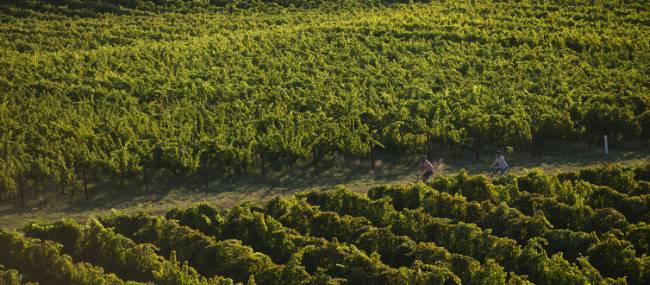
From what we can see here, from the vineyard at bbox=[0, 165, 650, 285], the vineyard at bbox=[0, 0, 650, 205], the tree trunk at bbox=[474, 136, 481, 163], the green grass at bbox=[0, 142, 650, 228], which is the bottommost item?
the green grass at bbox=[0, 142, 650, 228]

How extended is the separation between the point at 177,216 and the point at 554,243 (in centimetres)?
940

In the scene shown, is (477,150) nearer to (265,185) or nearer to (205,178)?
(265,185)

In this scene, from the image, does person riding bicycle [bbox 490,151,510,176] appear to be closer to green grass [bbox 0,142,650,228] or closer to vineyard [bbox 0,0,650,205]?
green grass [bbox 0,142,650,228]

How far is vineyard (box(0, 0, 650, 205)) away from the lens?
27500 mm

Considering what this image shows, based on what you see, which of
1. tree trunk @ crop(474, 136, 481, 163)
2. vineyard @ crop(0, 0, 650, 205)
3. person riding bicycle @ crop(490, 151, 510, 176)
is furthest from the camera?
tree trunk @ crop(474, 136, 481, 163)

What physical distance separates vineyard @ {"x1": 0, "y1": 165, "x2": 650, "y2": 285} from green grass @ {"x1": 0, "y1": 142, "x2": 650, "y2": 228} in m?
3.28

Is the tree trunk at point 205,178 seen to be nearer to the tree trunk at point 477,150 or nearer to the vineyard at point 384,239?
the vineyard at point 384,239

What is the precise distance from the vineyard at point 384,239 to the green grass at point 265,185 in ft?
10.8

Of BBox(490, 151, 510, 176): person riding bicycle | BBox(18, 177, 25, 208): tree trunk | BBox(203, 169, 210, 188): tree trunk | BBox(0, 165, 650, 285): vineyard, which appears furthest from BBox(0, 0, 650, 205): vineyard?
BBox(490, 151, 510, 176): person riding bicycle

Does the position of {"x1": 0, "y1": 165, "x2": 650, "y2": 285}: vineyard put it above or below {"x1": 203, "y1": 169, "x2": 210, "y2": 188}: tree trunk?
above

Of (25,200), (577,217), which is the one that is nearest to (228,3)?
(25,200)

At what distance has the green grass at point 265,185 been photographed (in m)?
25.4

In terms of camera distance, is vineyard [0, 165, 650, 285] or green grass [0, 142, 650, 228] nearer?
vineyard [0, 165, 650, 285]

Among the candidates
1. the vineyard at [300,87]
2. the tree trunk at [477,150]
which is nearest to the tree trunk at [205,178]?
the vineyard at [300,87]
